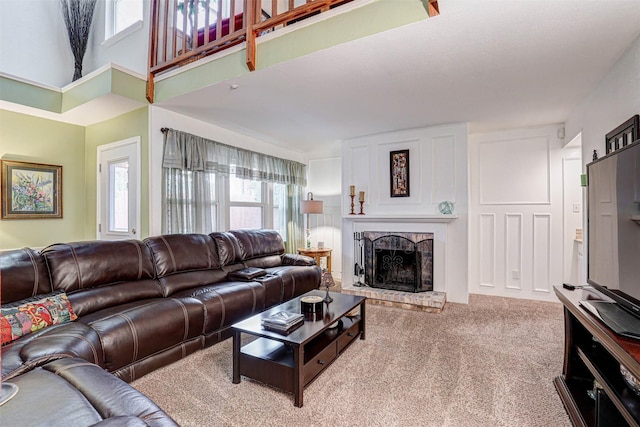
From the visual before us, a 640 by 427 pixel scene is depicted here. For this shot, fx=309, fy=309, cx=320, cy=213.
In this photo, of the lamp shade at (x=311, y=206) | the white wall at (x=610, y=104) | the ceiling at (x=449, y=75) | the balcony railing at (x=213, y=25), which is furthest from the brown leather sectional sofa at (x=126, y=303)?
the white wall at (x=610, y=104)

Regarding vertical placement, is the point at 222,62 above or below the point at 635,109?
above

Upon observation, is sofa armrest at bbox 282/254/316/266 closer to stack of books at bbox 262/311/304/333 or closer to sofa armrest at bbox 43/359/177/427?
stack of books at bbox 262/311/304/333

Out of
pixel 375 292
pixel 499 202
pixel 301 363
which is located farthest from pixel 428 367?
pixel 499 202

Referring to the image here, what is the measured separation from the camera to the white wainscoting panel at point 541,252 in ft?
13.1

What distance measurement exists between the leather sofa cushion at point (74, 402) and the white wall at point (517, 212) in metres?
4.38

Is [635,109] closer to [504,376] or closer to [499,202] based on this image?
[504,376]

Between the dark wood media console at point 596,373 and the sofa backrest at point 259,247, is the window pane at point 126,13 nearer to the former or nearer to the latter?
the sofa backrest at point 259,247

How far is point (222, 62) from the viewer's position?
9.23 feet

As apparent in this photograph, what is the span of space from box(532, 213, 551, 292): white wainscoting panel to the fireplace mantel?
119cm

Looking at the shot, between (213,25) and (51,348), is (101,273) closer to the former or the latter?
(51,348)

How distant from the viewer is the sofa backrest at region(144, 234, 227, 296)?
110 inches

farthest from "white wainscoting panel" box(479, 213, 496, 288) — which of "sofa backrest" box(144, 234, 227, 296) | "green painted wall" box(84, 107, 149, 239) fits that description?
"green painted wall" box(84, 107, 149, 239)

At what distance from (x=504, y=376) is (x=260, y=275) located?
89.4 inches

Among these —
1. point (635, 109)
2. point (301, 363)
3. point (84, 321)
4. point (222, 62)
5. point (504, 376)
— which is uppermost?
point (222, 62)
